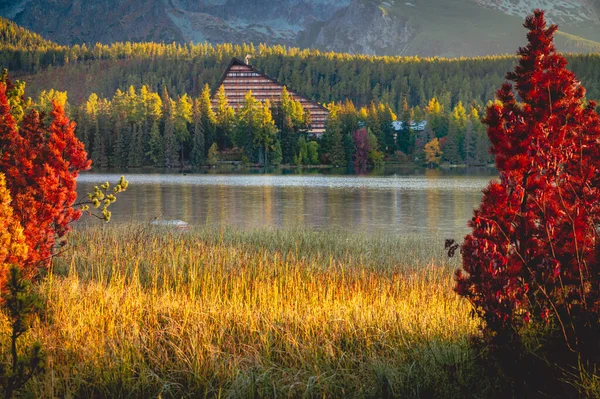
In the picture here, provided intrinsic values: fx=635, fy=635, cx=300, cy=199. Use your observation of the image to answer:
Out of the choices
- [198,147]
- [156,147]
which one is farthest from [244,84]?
[156,147]

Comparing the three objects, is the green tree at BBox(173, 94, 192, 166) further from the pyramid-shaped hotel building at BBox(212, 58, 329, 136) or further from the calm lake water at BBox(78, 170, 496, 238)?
the calm lake water at BBox(78, 170, 496, 238)

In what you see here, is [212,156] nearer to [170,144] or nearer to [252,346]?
[170,144]

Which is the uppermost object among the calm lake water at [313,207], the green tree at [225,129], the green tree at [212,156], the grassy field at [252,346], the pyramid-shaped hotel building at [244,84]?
the pyramid-shaped hotel building at [244,84]

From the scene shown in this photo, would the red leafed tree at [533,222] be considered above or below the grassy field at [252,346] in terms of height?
above

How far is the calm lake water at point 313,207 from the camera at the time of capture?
30.3 metres

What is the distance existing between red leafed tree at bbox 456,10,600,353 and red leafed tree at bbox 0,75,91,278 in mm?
7002

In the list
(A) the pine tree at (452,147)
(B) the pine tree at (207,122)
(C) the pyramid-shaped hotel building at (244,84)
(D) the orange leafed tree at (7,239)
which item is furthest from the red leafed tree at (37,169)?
(C) the pyramid-shaped hotel building at (244,84)

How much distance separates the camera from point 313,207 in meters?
39.4

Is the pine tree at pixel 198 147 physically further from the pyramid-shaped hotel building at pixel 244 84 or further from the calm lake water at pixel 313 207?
the calm lake water at pixel 313 207

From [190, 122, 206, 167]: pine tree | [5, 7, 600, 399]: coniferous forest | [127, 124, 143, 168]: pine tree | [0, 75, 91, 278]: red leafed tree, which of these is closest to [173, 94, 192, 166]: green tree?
[190, 122, 206, 167]: pine tree

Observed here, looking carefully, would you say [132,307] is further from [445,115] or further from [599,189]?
[445,115]

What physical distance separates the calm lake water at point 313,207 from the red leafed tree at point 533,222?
19.2 m

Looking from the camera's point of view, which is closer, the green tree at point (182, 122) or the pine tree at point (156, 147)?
the pine tree at point (156, 147)

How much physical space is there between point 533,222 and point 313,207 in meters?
33.1
